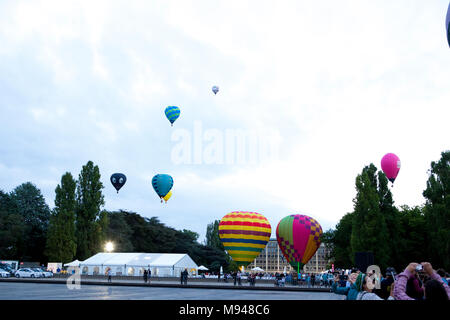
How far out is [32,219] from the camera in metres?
83.6

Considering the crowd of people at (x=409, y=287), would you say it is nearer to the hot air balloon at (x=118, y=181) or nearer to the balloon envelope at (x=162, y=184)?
the balloon envelope at (x=162, y=184)

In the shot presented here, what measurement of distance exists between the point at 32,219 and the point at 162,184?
43702mm

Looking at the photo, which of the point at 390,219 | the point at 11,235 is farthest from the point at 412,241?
the point at 11,235

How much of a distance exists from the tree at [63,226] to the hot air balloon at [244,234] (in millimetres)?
24914

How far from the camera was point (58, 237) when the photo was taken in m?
58.1

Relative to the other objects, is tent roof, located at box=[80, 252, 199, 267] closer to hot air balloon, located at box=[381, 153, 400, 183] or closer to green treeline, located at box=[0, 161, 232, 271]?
green treeline, located at box=[0, 161, 232, 271]

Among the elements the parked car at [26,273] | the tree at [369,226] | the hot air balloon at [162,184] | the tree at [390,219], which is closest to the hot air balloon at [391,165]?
the tree at [369,226]

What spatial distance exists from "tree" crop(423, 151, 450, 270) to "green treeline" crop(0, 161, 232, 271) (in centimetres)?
4381

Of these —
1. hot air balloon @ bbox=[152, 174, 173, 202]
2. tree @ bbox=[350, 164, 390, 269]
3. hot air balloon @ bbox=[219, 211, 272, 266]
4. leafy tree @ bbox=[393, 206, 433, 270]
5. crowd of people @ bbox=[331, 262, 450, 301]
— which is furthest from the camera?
hot air balloon @ bbox=[152, 174, 173, 202]

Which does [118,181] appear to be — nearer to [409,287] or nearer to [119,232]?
[119,232]

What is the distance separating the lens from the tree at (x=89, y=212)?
60.1 metres

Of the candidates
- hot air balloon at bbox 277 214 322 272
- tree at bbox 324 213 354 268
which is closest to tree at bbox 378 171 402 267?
tree at bbox 324 213 354 268

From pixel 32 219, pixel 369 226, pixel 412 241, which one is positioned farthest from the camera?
pixel 32 219

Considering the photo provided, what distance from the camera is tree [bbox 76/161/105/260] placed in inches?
2366
